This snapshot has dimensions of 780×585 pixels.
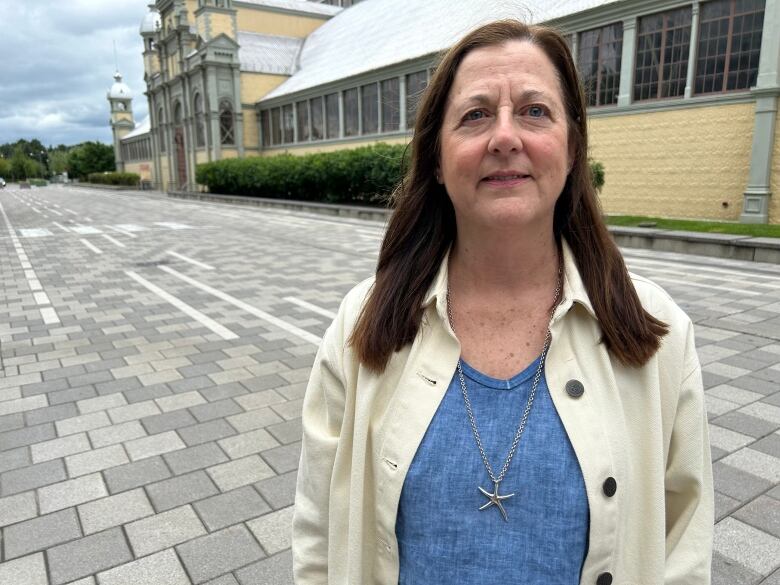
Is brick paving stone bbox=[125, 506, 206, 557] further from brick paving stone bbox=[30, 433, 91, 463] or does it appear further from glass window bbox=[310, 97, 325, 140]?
glass window bbox=[310, 97, 325, 140]

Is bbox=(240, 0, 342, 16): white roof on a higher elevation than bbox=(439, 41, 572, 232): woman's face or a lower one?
higher

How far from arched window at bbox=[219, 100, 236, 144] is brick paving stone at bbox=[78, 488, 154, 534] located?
48520 mm

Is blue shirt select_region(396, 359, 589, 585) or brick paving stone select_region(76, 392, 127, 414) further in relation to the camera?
brick paving stone select_region(76, 392, 127, 414)

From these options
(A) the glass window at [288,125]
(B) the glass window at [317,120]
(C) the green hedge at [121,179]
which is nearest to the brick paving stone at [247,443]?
(B) the glass window at [317,120]

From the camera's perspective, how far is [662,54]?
2080 centimetres

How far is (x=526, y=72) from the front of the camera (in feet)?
5.04

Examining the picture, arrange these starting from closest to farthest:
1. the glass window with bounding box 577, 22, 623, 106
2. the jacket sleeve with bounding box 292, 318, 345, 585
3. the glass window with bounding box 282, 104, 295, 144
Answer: the jacket sleeve with bounding box 292, 318, 345, 585, the glass window with bounding box 577, 22, 623, 106, the glass window with bounding box 282, 104, 295, 144

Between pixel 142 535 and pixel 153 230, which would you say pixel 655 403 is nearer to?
pixel 142 535

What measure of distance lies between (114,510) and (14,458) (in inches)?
49.6

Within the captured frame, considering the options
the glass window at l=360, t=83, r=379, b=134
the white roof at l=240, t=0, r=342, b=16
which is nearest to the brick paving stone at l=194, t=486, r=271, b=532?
the glass window at l=360, t=83, r=379, b=134

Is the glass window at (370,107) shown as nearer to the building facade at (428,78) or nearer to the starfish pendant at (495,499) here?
the building facade at (428,78)

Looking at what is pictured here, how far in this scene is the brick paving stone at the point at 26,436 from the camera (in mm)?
4652

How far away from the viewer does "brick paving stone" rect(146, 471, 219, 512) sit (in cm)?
380

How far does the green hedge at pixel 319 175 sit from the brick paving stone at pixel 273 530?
58.4 ft
